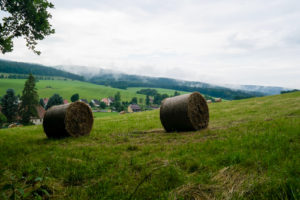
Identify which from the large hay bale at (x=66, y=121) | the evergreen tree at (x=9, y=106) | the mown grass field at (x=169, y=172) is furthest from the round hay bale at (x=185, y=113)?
the evergreen tree at (x=9, y=106)

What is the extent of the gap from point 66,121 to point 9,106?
62357mm

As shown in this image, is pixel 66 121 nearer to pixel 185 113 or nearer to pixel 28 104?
pixel 185 113

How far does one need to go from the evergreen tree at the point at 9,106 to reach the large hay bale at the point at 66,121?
60.5 m

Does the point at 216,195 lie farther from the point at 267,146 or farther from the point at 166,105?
the point at 166,105

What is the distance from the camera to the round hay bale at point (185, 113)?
10.7m

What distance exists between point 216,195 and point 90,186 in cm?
255

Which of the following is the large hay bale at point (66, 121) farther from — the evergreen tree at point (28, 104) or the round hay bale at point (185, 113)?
the evergreen tree at point (28, 104)

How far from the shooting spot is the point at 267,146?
19.1 ft

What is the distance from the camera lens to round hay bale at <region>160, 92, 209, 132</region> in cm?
1072

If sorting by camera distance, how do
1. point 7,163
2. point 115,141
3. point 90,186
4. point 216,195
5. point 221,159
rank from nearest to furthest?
point 216,195 < point 90,186 < point 221,159 < point 7,163 < point 115,141

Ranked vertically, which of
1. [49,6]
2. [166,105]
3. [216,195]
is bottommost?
[216,195]

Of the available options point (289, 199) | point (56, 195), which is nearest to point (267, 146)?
point (289, 199)

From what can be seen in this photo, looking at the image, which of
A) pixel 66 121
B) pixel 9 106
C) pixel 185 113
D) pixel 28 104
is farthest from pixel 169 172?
pixel 9 106

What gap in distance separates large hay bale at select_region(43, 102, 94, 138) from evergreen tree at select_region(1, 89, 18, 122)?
60481 mm
